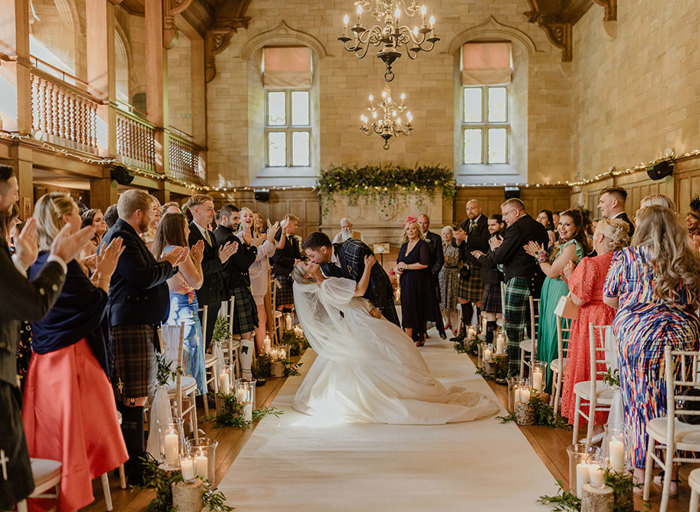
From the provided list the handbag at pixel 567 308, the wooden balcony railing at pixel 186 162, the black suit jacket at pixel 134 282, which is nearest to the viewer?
the black suit jacket at pixel 134 282

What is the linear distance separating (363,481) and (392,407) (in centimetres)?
112

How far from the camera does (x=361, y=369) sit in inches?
183

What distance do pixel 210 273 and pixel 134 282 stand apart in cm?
162

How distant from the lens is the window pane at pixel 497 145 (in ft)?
45.9

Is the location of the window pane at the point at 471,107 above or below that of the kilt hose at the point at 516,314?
above

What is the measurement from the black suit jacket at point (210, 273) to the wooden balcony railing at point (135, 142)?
519 centimetres

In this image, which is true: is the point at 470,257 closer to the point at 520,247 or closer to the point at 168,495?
the point at 520,247

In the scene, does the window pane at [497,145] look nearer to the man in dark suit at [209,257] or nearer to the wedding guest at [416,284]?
the wedding guest at [416,284]

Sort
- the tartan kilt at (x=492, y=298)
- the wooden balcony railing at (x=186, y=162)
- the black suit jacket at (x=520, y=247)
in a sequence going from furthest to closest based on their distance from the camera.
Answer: the wooden balcony railing at (x=186, y=162), the tartan kilt at (x=492, y=298), the black suit jacket at (x=520, y=247)

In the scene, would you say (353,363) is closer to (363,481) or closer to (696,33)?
(363,481)

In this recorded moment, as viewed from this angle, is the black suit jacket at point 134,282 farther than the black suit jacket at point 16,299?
Yes

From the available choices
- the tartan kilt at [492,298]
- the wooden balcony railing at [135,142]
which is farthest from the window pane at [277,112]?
the tartan kilt at [492,298]

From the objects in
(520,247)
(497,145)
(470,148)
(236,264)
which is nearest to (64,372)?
(236,264)

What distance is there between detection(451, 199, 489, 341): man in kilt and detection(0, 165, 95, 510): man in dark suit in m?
5.82
